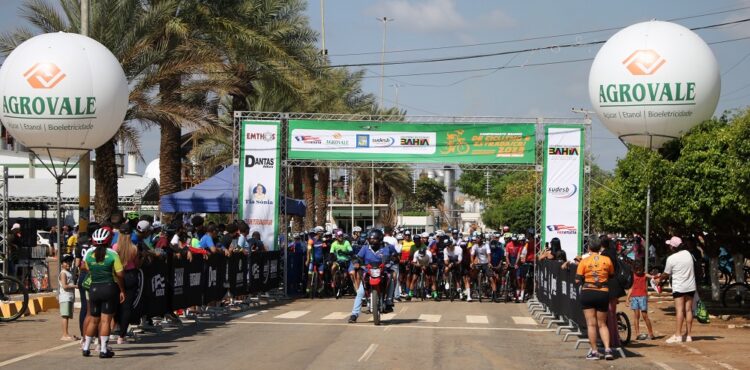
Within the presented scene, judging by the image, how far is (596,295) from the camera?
47.5 feet

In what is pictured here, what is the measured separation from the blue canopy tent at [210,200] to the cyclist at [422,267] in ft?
13.9

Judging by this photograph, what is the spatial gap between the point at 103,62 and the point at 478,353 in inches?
424

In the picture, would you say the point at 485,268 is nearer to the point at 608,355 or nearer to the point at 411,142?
the point at 411,142

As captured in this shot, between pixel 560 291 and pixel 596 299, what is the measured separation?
4.56 meters

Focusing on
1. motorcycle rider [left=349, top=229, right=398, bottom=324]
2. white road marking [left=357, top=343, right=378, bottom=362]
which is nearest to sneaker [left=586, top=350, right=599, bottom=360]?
white road marking [left=357, top=343, right=378, bottom=362]

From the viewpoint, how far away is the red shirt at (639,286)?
17.9m

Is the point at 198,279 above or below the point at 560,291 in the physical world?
above

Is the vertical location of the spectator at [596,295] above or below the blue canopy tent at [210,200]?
below

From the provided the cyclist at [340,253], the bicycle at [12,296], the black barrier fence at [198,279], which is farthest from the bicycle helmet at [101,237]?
the cyclist at [340,253]

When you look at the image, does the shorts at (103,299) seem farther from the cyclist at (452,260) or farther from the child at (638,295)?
the cyclist at (452,260)

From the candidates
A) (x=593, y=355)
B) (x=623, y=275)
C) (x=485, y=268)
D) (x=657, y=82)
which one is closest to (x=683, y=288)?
(x=623, y=275)

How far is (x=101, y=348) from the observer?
13461 millimetres

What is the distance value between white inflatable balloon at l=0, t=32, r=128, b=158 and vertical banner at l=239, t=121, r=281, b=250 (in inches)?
310

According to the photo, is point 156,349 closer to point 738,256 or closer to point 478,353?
point 478,353
